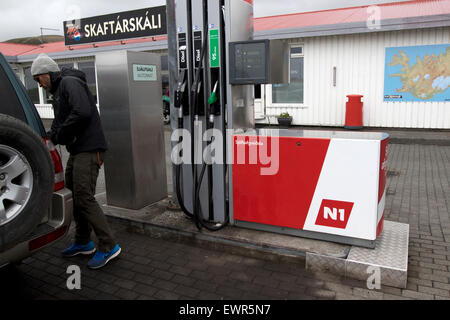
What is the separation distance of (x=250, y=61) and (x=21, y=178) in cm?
246

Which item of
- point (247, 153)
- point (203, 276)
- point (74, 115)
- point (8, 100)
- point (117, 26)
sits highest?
point (117, 26)

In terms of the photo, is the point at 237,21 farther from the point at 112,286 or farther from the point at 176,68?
the point at 112,286

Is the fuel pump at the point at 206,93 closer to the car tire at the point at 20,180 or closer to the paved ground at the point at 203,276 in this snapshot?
the paved ground at the point at 203,276

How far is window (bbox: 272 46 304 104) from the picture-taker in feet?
46.1

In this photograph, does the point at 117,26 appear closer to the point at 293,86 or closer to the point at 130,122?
the point at 293,86

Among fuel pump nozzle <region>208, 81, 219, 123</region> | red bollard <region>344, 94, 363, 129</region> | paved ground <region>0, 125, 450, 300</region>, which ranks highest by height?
fuel pump nozzle <region>208, 81, 219, 123</region>

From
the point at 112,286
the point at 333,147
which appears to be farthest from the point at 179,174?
the point at 333,147

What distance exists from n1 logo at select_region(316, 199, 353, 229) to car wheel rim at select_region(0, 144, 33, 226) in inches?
106

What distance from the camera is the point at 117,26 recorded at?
17.9 metres

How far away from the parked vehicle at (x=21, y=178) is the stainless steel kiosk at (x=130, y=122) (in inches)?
75.4

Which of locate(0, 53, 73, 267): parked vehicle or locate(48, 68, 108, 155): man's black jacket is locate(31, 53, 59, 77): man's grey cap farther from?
locate(0, 53, 73, 267): parked vehicle

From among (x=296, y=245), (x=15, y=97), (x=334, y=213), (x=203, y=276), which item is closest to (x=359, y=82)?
(x=334, y=213)

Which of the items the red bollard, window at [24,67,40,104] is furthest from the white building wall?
window at [24,67,40,104]
